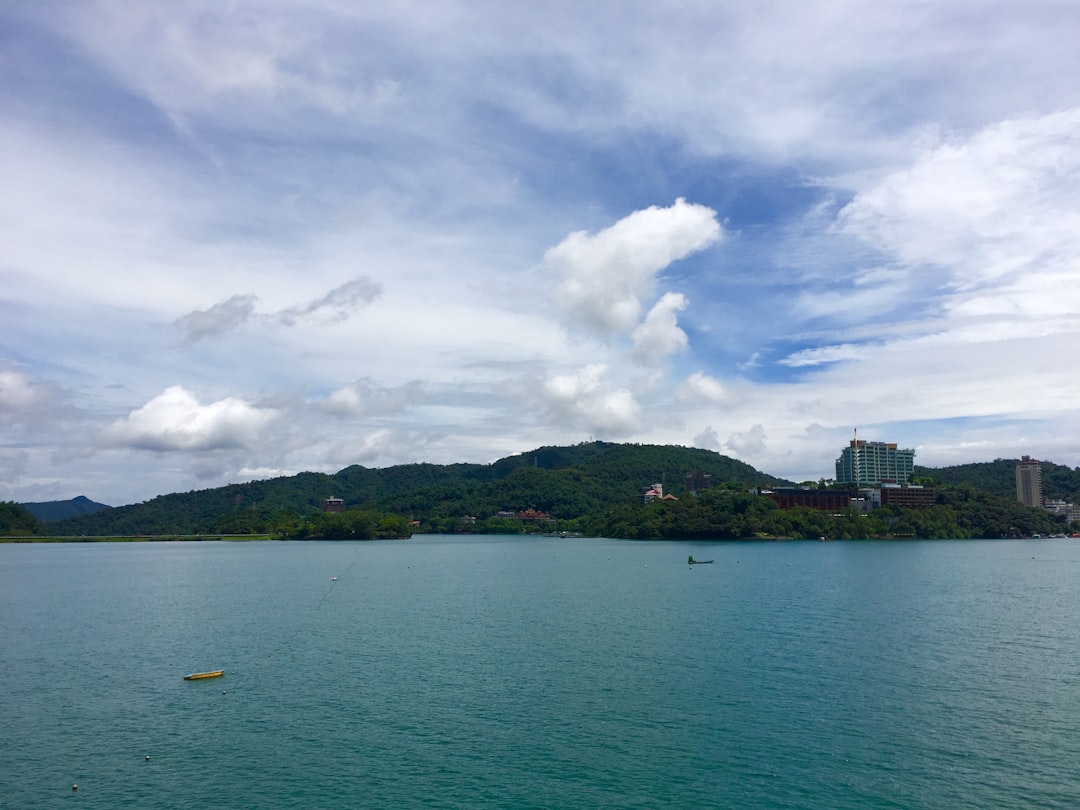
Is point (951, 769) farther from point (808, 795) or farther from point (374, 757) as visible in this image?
point (374, 757)

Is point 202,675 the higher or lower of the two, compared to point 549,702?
lower

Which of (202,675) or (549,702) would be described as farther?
(202,675)

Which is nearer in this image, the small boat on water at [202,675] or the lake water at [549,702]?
the lake water at [549,702]

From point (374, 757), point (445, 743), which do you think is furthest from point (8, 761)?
point (445, 743)

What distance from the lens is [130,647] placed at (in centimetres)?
4606

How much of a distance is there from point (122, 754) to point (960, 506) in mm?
212262

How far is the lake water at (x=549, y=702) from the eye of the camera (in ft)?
78.5

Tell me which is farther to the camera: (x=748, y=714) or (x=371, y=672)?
(x=371, y=672)

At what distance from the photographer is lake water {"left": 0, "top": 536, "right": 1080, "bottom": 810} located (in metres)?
23.9

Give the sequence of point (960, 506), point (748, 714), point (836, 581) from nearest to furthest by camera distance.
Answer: point (748, 714) → point (836, 581) → point (960, 506)

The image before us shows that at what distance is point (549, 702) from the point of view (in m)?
32.5

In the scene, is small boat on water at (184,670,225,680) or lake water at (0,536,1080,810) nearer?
lake water at (0,536,1080,810)

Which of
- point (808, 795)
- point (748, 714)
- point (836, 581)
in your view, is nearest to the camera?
point (808, 795)

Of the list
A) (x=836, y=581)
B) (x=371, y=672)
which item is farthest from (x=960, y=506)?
(x=371, y=672)
